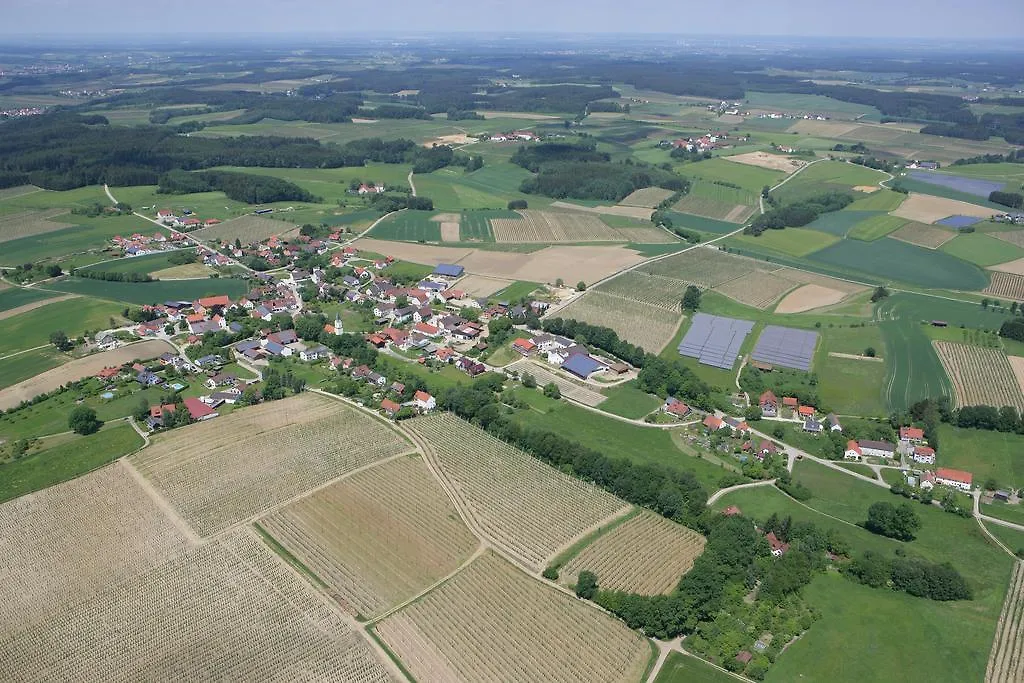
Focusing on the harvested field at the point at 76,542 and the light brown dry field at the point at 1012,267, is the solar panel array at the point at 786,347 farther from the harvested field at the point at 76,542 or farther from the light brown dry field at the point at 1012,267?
the harvested field at the point at 76,542

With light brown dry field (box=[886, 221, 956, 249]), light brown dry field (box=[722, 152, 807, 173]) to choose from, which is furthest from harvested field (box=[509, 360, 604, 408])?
light brown dry field (box=[722, 152, 807, 173])

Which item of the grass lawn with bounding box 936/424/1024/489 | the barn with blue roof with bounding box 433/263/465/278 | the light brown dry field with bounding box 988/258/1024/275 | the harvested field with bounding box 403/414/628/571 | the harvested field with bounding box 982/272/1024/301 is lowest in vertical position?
the harvested field with bounding box 403/414/628/571

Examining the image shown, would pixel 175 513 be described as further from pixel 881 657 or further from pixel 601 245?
pixel 601 245

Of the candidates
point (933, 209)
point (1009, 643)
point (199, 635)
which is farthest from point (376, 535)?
point (933, 209)

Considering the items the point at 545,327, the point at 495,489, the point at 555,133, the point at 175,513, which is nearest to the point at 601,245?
the point at 545,327

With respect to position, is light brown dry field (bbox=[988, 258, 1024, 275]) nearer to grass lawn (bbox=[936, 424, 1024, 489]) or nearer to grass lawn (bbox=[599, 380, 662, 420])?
grass lawn (bbox=[936, 424, 1024, 489])

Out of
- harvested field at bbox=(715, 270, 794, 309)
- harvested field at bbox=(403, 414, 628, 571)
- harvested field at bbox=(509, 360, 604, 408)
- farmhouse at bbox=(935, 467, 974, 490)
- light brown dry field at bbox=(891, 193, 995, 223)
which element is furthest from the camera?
light brown dry field at bbox=(891, 193, 995, 223)
